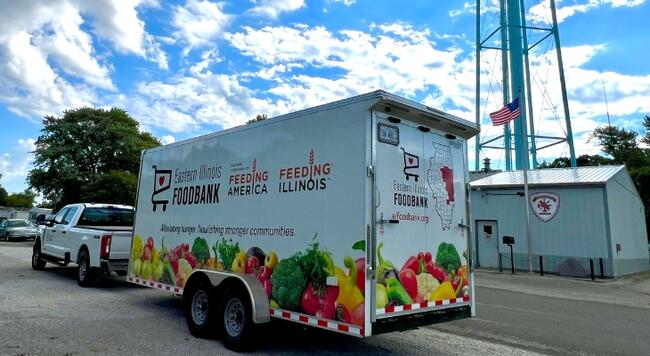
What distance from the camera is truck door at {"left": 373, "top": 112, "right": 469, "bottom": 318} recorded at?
546 centimetres

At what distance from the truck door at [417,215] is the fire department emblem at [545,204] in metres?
15.5

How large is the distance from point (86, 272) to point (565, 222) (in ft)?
60.3

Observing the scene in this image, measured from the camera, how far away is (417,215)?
5.96 metres

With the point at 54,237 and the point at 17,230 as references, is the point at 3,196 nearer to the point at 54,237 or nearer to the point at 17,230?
the point at 17,230

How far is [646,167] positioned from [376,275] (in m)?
43.2

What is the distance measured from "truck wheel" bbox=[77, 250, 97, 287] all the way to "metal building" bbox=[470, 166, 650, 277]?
14.7 metres

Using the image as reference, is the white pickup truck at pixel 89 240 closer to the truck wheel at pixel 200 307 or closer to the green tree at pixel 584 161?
the truck wheel at pixel 200 307

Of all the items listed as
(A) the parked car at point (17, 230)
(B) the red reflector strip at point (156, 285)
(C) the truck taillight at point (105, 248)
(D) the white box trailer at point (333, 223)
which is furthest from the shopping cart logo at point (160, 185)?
(A) the parked car at point (17, 230)

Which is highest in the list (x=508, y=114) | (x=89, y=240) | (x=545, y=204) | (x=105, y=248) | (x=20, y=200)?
(x=20, y=200)

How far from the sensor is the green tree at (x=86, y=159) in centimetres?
3472

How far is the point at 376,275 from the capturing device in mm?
5211

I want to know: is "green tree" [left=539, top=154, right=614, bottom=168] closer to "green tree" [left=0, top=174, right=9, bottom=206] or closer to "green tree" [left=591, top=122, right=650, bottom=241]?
"green tree" [left=591, top=122, right=650, bottom=241]

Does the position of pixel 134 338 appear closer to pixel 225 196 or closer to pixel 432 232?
pixel 225 196

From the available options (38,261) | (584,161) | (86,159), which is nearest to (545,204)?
(38,261)
